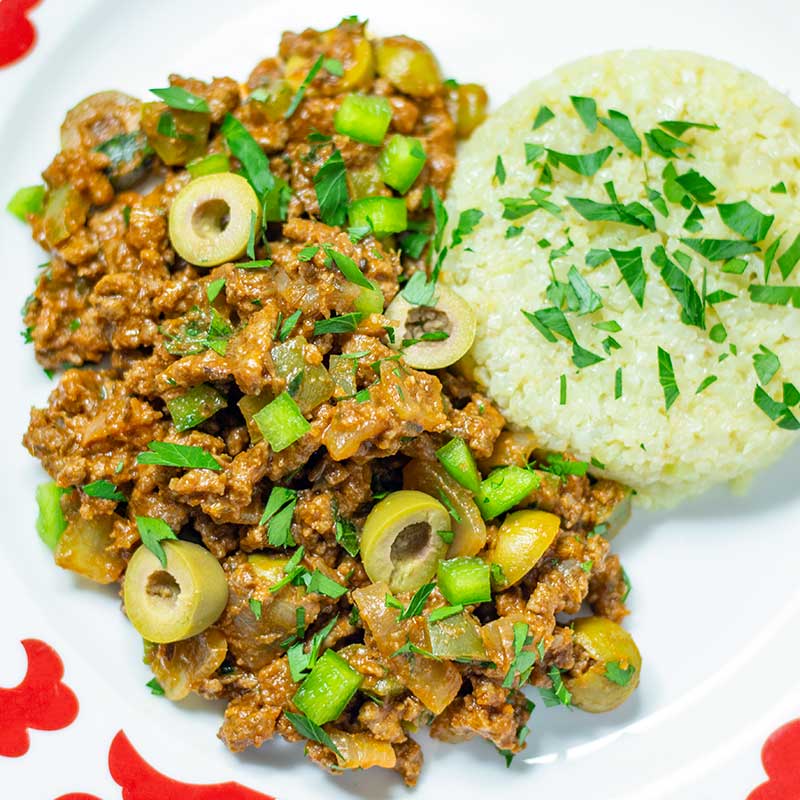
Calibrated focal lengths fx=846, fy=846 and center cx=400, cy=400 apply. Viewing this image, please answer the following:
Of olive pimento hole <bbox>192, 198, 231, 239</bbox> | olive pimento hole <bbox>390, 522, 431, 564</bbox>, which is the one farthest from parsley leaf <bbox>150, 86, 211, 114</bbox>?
olive pimento hole <bbox>390, 522, 431, 564</bbox>

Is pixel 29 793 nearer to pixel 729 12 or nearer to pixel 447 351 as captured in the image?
pixel 447 351

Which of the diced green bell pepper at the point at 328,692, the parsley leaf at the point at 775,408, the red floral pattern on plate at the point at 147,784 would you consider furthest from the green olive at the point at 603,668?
the red floral pattern on plate at the point at 147,784

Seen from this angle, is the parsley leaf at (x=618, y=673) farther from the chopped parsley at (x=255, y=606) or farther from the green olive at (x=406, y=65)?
the green olive at (x=406, y=65)

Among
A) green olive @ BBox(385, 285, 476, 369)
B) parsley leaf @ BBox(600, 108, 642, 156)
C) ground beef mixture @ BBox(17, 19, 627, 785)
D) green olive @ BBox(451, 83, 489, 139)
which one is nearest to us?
ground beef mixture @ BBox(17, 19, 627, 785)

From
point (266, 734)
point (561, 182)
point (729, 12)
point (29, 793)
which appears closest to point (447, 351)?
point (561, 182)

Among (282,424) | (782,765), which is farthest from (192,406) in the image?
(782,765)

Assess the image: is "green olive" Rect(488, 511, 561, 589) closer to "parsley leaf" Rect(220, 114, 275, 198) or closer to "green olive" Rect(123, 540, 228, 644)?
"green olive" Rect(123, 540, 228, 644)

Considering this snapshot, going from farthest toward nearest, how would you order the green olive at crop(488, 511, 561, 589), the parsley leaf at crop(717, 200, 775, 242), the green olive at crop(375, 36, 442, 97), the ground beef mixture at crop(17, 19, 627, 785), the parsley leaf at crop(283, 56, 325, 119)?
1. the green olive at crop(375, 36, 442, 97)
2. the parsley leaf at crop(283, 56, 325, 119)
3. the parsley leaf at crop(717, 200, 775, 242)
4. the green olive at crop(488, 511, 561, 589)
5. the ground beef mixture at crop(17, 19, 627, 785)

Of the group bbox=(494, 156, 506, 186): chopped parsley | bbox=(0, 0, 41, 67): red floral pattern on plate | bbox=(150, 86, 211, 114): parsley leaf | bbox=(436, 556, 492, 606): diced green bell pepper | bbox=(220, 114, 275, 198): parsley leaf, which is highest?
bbox=(0, 0, 41, 67): red floral pattern on plate
